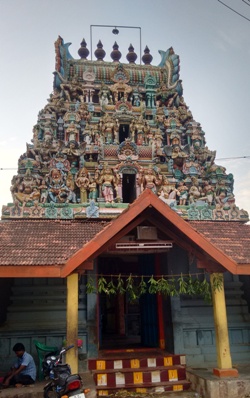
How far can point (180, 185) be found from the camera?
40.5 feet

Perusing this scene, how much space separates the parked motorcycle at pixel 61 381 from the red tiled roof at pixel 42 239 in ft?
6.22

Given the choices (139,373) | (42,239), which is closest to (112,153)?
(42,239)

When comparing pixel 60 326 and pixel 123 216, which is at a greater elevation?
pixel 123 216

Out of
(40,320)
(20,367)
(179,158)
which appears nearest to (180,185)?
(179,158)

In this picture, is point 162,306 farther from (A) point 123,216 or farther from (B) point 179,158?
(B) point 179,158

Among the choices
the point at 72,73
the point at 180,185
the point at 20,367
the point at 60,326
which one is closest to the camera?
the point at 20,367

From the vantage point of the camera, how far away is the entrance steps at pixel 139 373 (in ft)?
26.7

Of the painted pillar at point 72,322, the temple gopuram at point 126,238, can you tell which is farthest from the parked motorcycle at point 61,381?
the temple gopuram at point 126,238

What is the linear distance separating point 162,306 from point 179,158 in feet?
17.8

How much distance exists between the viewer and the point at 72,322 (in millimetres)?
7066

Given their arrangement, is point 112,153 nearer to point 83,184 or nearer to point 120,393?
point 83,184

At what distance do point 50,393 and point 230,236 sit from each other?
5874 millimetres

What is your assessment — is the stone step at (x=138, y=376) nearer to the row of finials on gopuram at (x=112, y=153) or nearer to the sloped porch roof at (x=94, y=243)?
the sloped porch roof at (x=94, y=243)

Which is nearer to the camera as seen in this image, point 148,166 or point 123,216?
point 123,216
